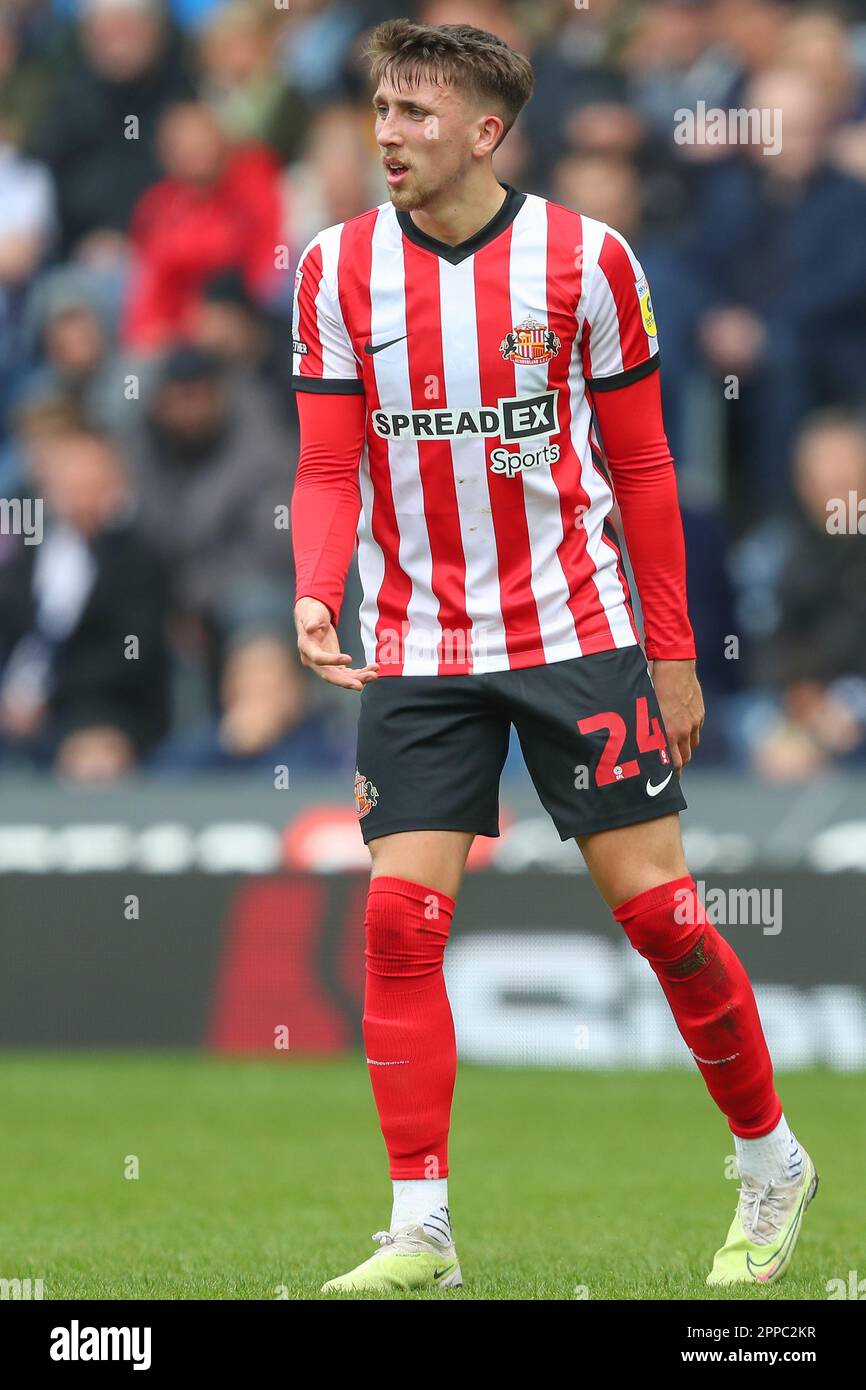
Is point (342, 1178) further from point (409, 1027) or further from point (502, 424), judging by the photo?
point (502, 424)

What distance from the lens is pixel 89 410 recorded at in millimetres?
10094

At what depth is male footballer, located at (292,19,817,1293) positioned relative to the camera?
4105 mm

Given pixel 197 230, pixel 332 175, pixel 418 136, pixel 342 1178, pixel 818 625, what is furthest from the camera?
pixel 197 230

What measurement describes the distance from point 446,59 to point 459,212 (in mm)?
284

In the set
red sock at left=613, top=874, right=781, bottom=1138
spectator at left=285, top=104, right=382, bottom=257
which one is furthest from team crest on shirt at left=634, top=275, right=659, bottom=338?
spectator at left=285, top=104, right=382, bottom=257

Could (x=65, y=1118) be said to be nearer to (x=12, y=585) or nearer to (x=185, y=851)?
(x=185, y=851)

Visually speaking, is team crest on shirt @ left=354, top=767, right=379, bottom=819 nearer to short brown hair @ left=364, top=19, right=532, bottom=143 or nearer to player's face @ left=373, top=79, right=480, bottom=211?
player's face @ left=373, top=79, right=480, bottom=211

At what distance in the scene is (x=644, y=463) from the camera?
14.0ft

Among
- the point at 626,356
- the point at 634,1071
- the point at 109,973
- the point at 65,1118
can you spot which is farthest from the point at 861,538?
the point at 626,356

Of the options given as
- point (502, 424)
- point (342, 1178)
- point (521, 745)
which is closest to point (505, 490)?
point (502, 424)

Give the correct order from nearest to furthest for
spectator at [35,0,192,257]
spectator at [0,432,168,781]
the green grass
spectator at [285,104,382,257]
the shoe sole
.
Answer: the shoe sole
the green grass
spectator at [0,432,168,781]
spectator at [285,104,382,257]
spectator at [35,0,192,257]

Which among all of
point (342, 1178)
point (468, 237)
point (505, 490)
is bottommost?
point (342, 1178)

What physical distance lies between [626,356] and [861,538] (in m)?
4.98

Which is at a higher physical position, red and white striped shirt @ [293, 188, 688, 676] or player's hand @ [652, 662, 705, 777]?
red and white striped shirt @ [293, 188, 688, 676]
